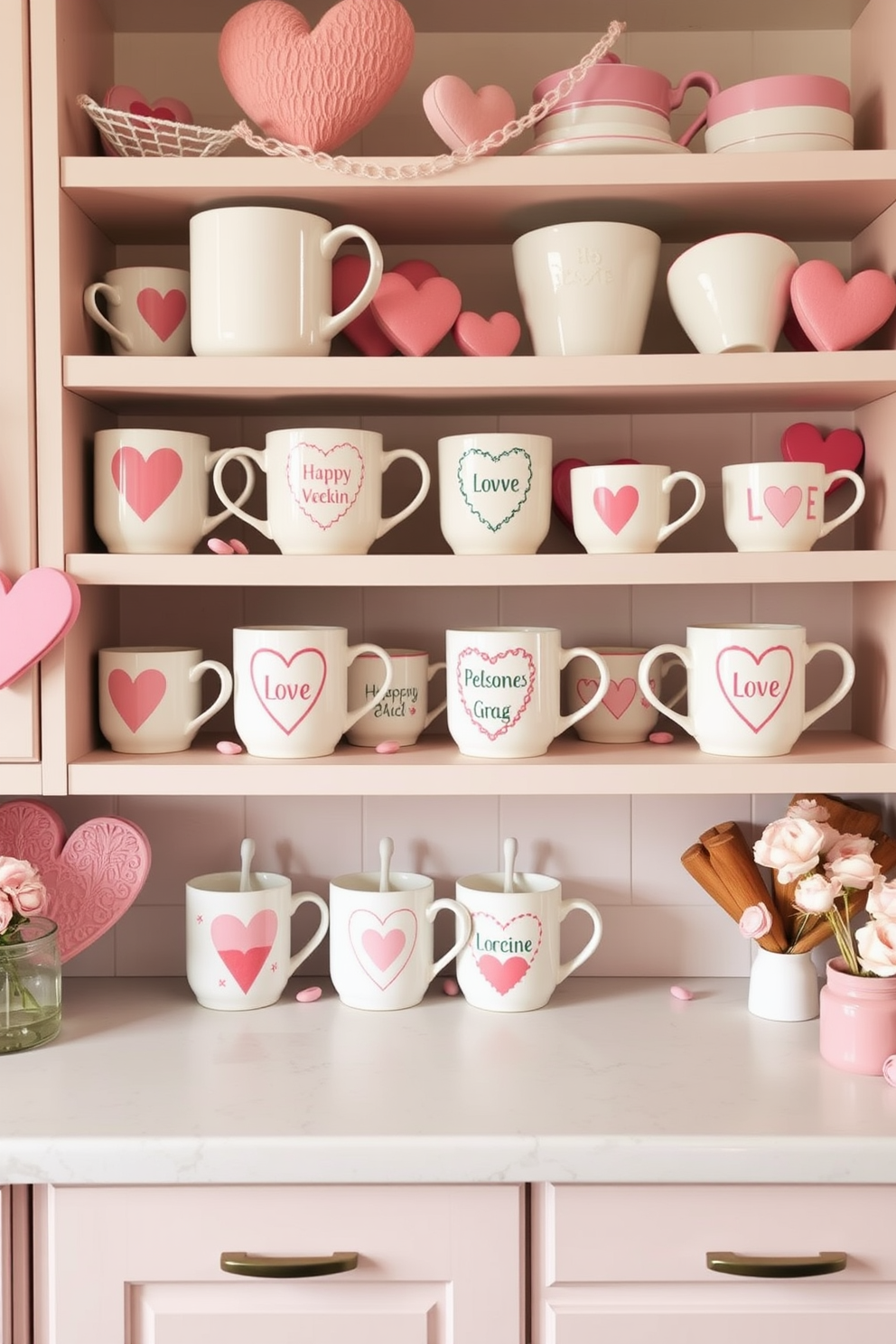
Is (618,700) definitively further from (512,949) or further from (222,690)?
(222,690)

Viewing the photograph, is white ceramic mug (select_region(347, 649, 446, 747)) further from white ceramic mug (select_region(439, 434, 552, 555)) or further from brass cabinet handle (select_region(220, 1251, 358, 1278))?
brass cabinet handle (select_region(220, 1251, 358, 1278))

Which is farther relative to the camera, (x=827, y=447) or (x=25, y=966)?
(x=827, y=447)

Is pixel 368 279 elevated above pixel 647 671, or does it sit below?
above

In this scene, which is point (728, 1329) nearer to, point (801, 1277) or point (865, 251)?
point (801, 1277)

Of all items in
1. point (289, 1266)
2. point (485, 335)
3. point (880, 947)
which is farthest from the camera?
point (485, 335)

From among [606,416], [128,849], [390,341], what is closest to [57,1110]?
[128,849]

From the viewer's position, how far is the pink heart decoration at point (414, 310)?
49.4 inches

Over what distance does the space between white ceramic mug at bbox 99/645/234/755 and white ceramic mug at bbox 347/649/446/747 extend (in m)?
0.15

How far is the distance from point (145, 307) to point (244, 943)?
0.70m

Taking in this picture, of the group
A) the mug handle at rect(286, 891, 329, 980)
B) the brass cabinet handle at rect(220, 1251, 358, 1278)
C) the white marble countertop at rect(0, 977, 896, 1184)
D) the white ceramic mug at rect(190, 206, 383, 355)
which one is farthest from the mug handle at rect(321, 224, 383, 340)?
the brass cabinet handle at rect(220, 1251, 358, 1278)

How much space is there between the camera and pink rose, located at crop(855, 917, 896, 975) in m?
1.15

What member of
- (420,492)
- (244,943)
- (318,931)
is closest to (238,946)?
(244,943)

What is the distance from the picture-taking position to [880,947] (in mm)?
1155

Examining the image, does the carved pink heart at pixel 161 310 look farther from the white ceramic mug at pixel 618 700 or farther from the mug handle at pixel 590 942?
the mug handle at pixel 590 942
